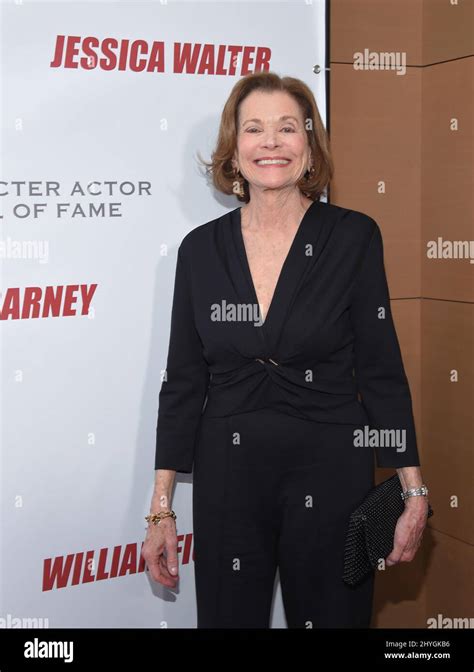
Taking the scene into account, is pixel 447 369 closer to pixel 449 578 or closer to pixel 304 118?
pixel 449 578

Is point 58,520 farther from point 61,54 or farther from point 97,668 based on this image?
point 61,54

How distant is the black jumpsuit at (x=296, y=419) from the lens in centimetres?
226

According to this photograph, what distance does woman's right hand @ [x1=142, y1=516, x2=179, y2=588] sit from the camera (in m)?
2.44

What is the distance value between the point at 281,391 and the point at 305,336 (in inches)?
6.1

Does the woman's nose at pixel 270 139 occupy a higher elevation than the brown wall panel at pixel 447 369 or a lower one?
higher

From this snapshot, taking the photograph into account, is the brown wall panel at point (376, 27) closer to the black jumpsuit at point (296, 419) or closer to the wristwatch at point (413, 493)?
the black jumpsuit at point (296, 419)

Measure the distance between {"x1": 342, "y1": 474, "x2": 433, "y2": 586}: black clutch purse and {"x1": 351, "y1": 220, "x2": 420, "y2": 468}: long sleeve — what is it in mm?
109

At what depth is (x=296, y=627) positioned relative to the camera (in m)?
2.35

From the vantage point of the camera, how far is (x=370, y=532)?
223cm

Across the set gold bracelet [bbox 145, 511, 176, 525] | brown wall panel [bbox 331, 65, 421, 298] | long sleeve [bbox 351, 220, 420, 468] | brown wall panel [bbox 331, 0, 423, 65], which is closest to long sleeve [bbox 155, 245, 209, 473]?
gold bracelet [bbox 145, 511, 176, 525]

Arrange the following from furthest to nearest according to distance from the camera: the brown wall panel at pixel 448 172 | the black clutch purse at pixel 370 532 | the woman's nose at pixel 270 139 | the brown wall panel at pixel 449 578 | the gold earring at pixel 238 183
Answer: the brown wall panel at pixel 449 578, the brown wall panel at pixel 448 172, the gold earring at pixel 238 183, the woman's nose at pixel 270 139, the black clutch purse at pixel 370 532

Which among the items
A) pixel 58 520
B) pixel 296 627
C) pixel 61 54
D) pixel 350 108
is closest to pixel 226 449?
pixel 296 627

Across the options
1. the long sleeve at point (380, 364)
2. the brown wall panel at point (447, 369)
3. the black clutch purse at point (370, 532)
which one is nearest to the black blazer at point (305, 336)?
the long sleeve at point (380, 364)

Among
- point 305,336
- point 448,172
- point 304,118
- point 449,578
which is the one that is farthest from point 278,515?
point 448,172
